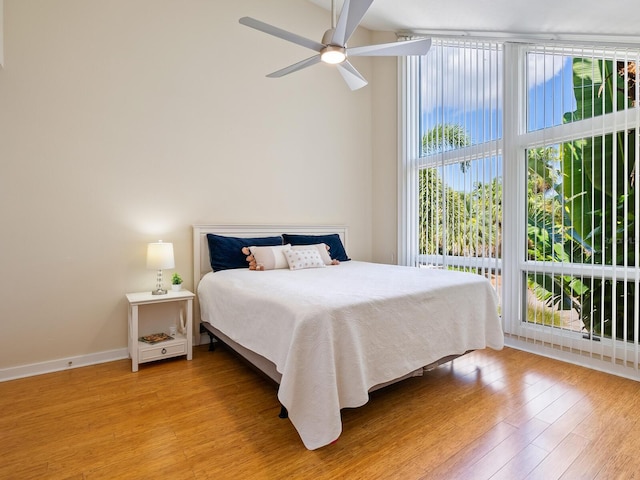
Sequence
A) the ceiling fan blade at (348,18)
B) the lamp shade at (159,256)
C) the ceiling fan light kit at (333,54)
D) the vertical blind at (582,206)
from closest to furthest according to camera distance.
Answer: the ceiling fan blade at (348,18) < the ceiling fan light kit at (333,54) < the vertical blind at (582,206) < the lamp shade at (159,256)

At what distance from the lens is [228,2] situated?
3568 mm

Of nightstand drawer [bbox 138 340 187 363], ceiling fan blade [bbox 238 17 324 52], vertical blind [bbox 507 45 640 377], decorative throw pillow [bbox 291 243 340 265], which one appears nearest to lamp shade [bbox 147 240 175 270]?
nightstand drawer [bbox 138 340 187 363]

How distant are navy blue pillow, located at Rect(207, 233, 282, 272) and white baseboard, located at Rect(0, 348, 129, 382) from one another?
1123 millimetres

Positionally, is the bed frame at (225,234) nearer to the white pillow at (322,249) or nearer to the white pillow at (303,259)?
the white pillow at (322,249)

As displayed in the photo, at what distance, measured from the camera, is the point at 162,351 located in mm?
2895

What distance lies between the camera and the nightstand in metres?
2.76

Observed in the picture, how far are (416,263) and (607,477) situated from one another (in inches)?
113

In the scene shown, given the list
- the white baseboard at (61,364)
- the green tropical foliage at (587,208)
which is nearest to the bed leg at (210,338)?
the white baseboard at (61,364)

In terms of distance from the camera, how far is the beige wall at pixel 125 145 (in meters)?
2.67

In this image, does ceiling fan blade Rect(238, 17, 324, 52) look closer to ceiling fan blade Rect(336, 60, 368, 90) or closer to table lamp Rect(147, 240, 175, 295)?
ceiling fan blade Rect(336, 60, 368, 90)

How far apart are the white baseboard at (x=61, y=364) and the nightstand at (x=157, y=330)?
163 mm

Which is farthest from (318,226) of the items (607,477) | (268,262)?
(607,477)

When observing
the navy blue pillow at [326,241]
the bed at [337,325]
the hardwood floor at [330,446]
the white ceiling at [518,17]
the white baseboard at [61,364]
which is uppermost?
the white ceiling at [518,17]

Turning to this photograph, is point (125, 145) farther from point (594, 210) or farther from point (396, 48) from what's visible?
point (594, 210)
